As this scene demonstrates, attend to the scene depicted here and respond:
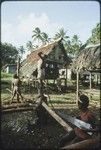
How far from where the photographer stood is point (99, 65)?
1847 cm

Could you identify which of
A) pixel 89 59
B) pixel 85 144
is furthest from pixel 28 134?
pixel 89 59

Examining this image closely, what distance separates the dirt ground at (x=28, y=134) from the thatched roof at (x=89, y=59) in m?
7.36

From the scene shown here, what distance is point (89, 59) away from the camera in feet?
64.1

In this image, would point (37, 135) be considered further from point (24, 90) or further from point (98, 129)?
point (24, 90)

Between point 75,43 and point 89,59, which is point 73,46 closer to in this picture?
point 75,43

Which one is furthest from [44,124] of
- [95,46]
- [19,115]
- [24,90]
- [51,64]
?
[51,64]

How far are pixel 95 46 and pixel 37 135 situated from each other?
1182 centimetres

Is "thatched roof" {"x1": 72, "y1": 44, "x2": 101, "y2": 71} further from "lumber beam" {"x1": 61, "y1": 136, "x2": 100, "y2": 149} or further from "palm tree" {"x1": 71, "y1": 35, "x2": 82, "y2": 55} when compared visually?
"palm tree" {"x1": 71, "y1": 35, "x2": 82, "y2": 55}

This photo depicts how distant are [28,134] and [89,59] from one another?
10707mm

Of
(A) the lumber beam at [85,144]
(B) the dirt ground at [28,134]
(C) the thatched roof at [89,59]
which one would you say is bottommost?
(B) the dirt ground at [28,134]

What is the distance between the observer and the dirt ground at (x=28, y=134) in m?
8.44

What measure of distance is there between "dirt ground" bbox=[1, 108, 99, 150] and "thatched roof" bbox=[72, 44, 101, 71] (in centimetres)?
736

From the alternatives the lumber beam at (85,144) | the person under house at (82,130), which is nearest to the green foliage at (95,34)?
the person under house at (82,130)

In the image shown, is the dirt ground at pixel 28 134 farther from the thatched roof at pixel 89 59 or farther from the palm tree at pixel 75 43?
the palm tree at pixel 75 43
